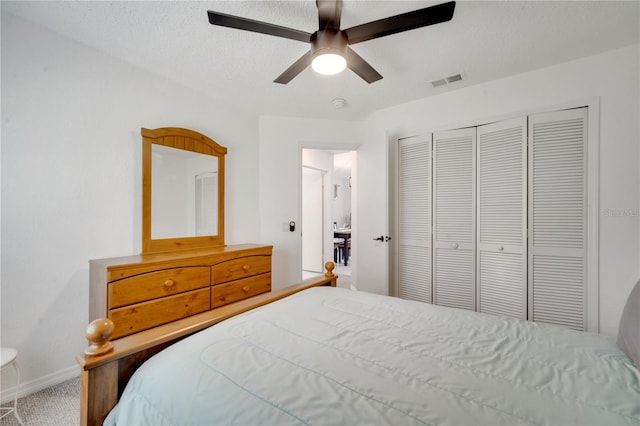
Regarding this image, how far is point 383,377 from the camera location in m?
0.89

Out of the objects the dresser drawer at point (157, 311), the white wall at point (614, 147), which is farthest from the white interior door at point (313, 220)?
the white wall at point (614, 147)

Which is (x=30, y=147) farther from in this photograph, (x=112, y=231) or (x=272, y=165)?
(x=272, y=165)

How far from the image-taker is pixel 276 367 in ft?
3.05

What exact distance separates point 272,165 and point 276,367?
276cm

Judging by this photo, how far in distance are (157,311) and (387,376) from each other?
1.74m

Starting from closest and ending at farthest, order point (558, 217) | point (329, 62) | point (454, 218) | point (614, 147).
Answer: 1. point (329, 62)
2. point (614, 147)
3. point (558, 217)
4. point (454, 218)

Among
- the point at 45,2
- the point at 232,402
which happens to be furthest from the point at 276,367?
the point at 45,2

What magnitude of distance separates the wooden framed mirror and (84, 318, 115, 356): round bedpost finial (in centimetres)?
154

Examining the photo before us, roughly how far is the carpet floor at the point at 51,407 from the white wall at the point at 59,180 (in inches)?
3.4

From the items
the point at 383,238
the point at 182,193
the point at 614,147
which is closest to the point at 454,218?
the point at 383,238

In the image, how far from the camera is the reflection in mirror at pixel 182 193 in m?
2.46

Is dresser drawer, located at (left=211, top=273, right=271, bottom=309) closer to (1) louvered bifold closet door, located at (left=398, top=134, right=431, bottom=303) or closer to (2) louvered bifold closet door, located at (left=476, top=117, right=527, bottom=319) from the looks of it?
(1) louvered bifold closet door, located at (left=398, top=134, right=431, bottom=303)

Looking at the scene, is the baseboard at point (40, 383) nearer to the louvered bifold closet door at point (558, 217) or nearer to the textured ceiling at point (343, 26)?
the textured ceiling at point (343, 26)

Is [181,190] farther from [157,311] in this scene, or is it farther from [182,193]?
[157,311]
